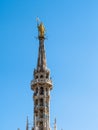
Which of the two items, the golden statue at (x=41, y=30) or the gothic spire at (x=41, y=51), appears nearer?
the gothic spire at (x=41, y=51)

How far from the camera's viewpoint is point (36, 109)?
118 meters

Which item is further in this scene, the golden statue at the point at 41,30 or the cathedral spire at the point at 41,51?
the golden statue at the point at 41,30

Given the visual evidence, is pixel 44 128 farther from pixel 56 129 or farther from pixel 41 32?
pixel 41 32

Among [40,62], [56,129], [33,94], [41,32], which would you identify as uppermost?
[41,32]

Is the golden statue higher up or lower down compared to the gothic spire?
higher up

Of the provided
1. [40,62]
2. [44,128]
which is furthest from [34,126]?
[40,62]

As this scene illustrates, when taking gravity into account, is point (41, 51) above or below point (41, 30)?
below

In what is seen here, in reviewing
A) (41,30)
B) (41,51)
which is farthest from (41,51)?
(41,30)

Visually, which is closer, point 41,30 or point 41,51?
point 41,51

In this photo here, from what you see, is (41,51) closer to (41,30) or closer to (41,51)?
(41,51)

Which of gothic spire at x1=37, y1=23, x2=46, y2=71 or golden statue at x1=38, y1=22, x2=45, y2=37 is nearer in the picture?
gothic spire at x1=37, y1=23, x2=46, y2=71

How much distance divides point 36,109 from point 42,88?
19.5 feet

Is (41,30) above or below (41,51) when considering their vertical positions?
above

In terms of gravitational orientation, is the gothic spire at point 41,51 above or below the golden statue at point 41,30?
below
